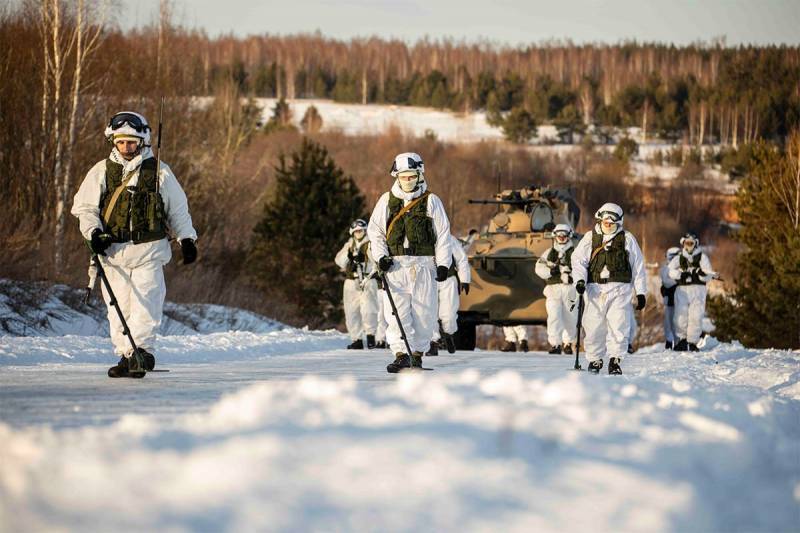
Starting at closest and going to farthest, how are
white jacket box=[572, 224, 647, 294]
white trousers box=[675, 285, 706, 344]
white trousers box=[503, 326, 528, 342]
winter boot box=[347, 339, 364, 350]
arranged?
1. white jacket box=[572, 224, 647, 294]
2. winter boot box=[347, 339, 364, 350]
3. white trousers box=[675, 285, 706, 344]
4. white trousers box=[503, 326, 528, 342]

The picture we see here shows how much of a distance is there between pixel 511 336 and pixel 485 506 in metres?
25.2

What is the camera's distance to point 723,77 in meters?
141

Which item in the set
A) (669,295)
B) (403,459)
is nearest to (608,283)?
(403,459)

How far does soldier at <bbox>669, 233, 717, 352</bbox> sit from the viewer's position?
2708 cm

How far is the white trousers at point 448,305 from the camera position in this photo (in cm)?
2172

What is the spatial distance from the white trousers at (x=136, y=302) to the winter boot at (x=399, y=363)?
9.39 ft

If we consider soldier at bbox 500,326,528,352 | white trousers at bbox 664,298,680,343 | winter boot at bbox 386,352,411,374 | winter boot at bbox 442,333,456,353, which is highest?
winter boot at bbox 386,352,411,374

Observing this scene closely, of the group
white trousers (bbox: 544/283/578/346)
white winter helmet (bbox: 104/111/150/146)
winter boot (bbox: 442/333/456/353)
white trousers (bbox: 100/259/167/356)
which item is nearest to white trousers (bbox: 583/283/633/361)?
winter boot (bbox: 442/333/456/353)

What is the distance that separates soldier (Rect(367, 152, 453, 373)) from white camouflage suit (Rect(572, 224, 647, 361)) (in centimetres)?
277

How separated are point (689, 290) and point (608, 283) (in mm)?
11869

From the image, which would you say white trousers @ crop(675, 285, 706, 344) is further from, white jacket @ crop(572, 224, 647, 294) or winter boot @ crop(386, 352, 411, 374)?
winter boot @ crop(386, 352, 411, 374)

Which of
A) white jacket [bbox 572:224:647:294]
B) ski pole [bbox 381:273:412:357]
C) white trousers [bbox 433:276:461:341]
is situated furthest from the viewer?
white trousers [bbox 433:276:461:341]

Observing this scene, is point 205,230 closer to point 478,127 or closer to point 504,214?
point 504,214

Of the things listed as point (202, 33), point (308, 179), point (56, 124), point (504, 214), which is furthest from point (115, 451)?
point (202, 33)
